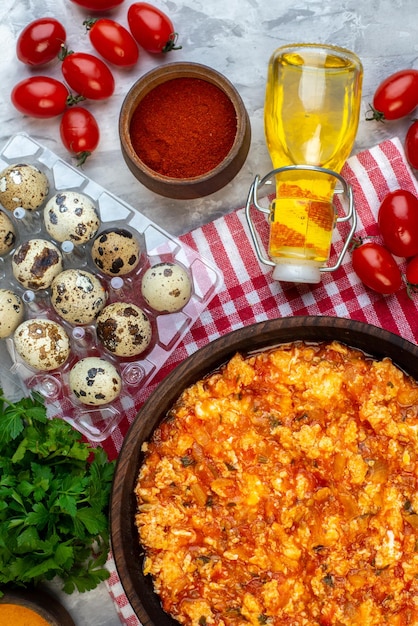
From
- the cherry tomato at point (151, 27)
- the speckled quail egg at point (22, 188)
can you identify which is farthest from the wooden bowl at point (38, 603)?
the cherry tomato at point (151, 27)

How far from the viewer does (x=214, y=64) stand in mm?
3916

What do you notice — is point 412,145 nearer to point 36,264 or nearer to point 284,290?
point 284,290

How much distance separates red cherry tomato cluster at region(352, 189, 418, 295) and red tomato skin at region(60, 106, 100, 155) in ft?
4.45

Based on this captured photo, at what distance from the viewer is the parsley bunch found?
321 cm

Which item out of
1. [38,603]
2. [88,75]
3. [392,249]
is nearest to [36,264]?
[88,75]

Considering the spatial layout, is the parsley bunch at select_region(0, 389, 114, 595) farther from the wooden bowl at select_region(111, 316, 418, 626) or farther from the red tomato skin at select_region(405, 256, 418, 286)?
the red tomato skin at select_region(405, 256, 418, 286)

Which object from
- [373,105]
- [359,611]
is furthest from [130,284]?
[359,611]

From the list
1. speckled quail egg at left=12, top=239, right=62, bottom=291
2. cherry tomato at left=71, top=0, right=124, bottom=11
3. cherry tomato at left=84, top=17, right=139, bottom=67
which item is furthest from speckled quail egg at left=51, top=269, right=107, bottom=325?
cherry tomato at left=71, top=0, right=124, bottom=11

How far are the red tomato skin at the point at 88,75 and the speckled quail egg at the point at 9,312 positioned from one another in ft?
3.40

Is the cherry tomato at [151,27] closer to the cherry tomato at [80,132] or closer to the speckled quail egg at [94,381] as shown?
the cherry tomato at [80,132]

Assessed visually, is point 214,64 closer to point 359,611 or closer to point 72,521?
point 72,521

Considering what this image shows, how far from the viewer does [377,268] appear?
3.61m

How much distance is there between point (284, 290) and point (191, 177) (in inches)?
27.0

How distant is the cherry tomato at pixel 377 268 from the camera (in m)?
Result: 3.61
